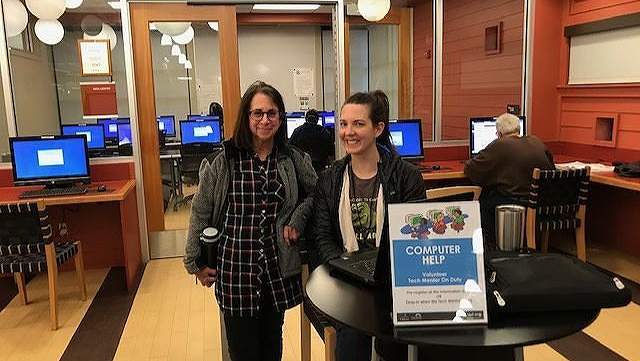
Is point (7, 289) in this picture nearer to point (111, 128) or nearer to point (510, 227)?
point (111, 128)

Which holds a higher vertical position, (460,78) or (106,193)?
(460,78)

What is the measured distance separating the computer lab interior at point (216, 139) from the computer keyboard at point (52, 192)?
30 mm

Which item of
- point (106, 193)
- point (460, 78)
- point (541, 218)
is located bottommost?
point (541, 218)

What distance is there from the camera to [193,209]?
2.06m

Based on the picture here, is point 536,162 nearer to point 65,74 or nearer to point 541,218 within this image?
point 541,218

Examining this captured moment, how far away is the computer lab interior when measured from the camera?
11.0ft

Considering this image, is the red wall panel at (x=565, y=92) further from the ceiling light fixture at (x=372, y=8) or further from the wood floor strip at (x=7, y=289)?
the wood floor strip at (x=7, y=289)

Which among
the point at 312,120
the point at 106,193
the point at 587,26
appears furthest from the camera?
the point at 312,120

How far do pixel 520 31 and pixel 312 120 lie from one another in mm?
2308

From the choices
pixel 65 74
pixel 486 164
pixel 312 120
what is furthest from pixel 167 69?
pixel 486 164

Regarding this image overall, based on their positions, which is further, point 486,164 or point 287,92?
point 287,92

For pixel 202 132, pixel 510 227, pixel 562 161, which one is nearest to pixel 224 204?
pixel 510 227

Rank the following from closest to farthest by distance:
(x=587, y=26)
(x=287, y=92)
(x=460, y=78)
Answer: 1. (x=587, y=26)
2. (x=460, y=78)
3. (x=287, y=92)

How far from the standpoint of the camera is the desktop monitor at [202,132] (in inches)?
270
